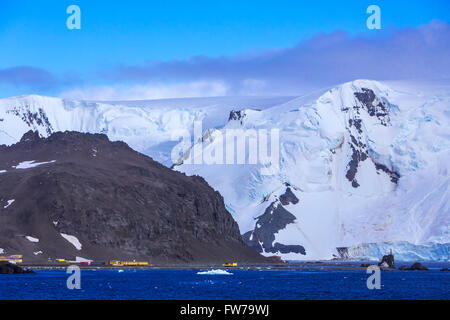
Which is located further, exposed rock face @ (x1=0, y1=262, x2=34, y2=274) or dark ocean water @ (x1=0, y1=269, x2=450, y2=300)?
exposed rock face @ (x1=0, y1=262, x2=34, y2=274)

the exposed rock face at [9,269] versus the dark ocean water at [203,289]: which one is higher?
the exposed rock face at [9,269]

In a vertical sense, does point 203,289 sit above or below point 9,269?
below

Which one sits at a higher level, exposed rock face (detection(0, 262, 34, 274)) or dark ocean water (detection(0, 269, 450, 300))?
exposed rock face (detection(0, 262, 34, 274))

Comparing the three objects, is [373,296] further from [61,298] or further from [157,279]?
[157,279]

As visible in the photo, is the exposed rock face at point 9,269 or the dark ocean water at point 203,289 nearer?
the dark ocean water at point 203,289

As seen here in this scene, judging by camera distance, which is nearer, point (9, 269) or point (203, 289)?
point (203, 289)
